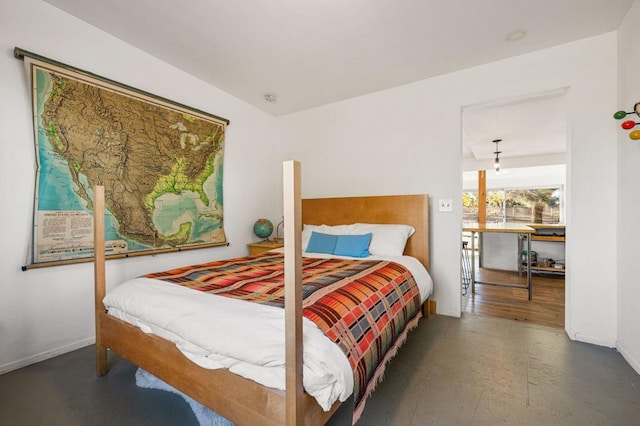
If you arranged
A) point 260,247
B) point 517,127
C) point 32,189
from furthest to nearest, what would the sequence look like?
point 517,127 < point 260,247 < point 32,189

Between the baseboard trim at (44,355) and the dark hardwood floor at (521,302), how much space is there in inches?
137

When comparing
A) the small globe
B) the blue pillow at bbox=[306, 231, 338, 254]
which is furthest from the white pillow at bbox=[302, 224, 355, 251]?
the small globe

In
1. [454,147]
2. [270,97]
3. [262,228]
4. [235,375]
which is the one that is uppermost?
[270,97]

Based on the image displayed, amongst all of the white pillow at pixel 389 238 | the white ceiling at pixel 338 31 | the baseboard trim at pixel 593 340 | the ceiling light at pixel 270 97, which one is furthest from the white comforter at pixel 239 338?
the ceiling light at pixel 270 97

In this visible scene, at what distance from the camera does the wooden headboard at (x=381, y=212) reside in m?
2.88

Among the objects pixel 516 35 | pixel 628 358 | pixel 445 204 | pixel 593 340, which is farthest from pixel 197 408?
pixel 516 35

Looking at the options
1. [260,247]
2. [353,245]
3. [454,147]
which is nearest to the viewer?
[353,245]

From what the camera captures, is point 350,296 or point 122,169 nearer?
point 350,296

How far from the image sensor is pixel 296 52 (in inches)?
98.7

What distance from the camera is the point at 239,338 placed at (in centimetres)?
108

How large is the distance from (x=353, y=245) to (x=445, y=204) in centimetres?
106

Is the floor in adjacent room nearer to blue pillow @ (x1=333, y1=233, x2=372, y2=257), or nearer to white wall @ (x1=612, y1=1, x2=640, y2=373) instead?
white wall @ (x1=612, y1=1, x2=640, y2=373)

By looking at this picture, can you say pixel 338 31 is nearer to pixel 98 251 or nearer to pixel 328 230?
pixel 328 230

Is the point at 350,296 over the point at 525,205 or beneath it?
beneath
